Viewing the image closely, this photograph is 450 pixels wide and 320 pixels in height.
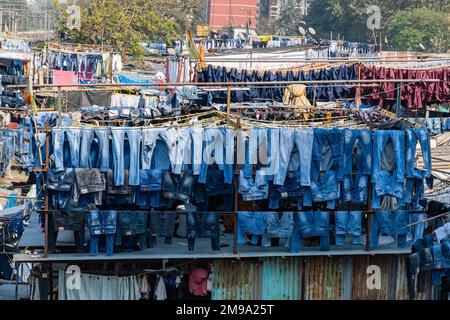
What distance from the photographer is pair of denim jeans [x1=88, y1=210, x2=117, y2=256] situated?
546 inches

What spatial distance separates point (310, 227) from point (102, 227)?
3196mm

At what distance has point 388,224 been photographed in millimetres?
14742

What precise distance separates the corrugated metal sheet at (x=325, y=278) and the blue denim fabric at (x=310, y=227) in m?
0.41

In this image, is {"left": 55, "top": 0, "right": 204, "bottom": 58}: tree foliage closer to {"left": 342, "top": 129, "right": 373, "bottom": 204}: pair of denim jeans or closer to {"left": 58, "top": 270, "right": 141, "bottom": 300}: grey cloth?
{"left": 58, "top": 270, "right": 141, "bottom": 300}: grey cloth

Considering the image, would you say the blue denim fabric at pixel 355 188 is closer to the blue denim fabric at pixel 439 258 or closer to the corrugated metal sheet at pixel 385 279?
the corrugated metal sheet at pixel 385 279

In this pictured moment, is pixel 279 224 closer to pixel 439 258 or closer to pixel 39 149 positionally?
pixel 439 258

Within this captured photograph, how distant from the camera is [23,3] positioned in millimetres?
95062

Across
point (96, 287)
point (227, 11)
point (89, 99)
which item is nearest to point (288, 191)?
point (96, 287)

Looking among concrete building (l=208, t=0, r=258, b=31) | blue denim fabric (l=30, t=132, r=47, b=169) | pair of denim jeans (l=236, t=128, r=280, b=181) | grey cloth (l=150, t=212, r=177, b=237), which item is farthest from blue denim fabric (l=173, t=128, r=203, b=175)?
concrete building (l=208, t=0, r=258, b=31)

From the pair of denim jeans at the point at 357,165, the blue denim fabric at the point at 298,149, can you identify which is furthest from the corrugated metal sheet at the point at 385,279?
the blue denim fabric at the point at 298,149

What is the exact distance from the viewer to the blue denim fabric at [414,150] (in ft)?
47.7

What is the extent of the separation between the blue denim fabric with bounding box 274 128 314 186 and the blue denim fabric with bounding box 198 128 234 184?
2.50 feet

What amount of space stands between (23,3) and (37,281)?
8443 cm
